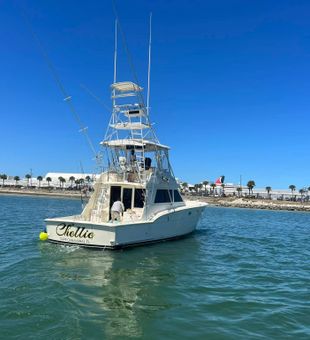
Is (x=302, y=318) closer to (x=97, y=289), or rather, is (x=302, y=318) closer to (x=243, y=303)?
(x=243, y=303)

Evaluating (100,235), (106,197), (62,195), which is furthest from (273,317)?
(62,195)

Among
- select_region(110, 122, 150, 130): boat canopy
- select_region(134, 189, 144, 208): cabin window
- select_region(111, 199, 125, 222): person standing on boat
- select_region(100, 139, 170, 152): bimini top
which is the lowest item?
select_region(111, 199, 125, 222): person standing on boat

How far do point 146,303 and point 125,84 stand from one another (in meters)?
11.9

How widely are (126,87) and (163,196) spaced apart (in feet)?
18.8

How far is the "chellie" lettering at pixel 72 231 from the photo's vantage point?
15.3m

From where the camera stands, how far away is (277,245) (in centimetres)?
1967

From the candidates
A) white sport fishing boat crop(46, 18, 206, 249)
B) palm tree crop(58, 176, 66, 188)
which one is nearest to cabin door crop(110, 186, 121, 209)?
white sport fishing boat crop(46, 18, 206, 249)

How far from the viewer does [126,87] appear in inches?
722

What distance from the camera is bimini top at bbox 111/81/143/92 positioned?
18.1m

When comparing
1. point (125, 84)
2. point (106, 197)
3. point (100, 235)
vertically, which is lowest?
point (100, 235)

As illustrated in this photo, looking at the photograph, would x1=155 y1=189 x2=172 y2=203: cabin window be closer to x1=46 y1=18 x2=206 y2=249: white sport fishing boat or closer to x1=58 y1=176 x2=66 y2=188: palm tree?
x1=46 y1=18 x2=206 y2=249: white sport fishing boat

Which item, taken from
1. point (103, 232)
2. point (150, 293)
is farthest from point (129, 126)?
point (150, 293)

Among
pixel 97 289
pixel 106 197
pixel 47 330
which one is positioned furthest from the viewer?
pixel 106 197

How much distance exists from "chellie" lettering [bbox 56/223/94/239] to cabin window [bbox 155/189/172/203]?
4.33 m
